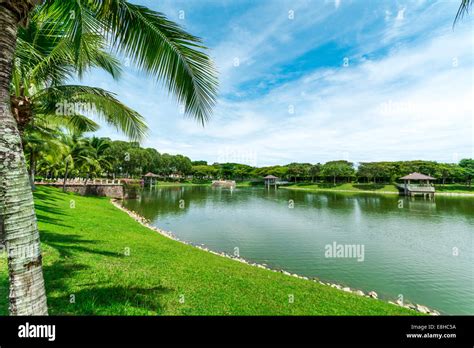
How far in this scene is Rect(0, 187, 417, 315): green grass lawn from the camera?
12.1ft

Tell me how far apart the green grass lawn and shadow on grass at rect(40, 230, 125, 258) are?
2 cm

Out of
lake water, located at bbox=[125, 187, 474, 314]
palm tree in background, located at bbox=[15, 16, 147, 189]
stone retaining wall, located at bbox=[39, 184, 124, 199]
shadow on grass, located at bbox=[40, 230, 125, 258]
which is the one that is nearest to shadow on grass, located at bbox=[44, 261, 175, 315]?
shadow on grass, located at bbox=[40, 230, 125, 258]

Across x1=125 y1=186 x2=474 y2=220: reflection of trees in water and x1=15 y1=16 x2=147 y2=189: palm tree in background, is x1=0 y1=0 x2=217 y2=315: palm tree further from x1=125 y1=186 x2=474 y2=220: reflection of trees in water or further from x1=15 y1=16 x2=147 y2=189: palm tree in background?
x1=125 y1=186 x2=474 y2=220: reflection of trees in water

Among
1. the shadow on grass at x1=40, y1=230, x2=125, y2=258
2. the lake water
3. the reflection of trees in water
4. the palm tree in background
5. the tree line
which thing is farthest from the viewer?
the tree line

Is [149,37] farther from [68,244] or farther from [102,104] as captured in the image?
[68,244]

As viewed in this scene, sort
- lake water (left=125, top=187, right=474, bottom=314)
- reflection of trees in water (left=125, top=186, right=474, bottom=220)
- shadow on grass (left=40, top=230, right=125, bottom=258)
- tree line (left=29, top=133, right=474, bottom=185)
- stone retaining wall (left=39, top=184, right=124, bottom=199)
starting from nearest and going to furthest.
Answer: shadow on grass (left=40, top=230, right=125, bottom=258) → lake water (left=125, top=187, right=474, bottom=314) → reflection of trees in water (left=125, top=186, right=474, bottom=220) → stone retaining wall (left=39, top=184, right=124, bottom=199) → tree line (left=29, top=133, right=474, bottom=185)

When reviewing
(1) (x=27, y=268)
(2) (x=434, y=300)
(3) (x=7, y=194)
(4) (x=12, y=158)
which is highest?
(4) (x=12, y=158)

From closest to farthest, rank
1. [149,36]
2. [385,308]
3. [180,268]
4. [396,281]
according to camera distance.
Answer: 1. [149,36]
2. [385,308]
3. [180,268]
4. [396,281]

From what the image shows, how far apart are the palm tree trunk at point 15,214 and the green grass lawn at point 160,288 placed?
63.4 inches

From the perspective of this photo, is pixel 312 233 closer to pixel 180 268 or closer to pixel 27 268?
pixel 180 268
